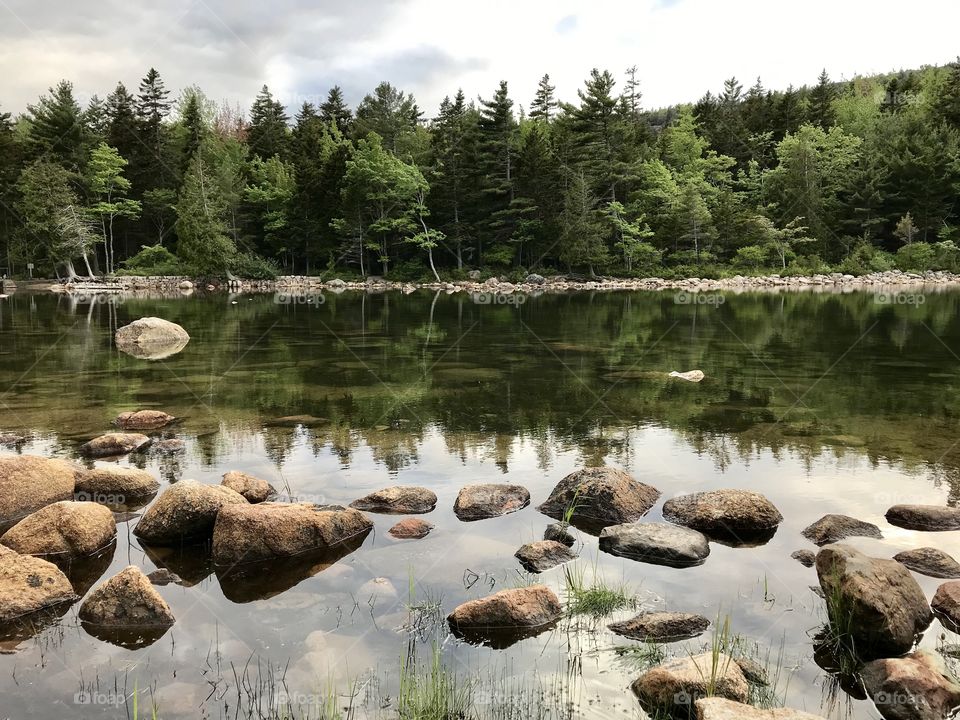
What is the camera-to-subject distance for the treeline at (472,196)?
6712 cm

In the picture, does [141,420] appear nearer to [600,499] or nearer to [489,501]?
[489,501]

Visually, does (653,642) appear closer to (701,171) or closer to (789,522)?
(789,522)

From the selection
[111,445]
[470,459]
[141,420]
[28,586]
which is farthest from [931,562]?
[141,420]

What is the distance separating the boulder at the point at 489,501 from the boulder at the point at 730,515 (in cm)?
192

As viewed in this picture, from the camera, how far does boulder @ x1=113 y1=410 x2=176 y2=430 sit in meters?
13.3

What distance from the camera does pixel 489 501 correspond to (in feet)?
30.4

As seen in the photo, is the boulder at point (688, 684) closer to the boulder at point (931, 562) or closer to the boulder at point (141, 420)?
the boulder at point (931, 562)

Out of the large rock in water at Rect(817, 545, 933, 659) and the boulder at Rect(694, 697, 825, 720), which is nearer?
the boulder at Rect(694, 697, 825, 720)

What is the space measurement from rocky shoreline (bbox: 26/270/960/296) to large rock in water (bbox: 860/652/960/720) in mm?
55651

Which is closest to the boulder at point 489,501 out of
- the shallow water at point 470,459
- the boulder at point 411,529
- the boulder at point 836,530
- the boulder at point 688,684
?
the shallow water at point 470,459

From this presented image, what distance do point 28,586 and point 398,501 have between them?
4.10 m

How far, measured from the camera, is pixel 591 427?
13633 mm

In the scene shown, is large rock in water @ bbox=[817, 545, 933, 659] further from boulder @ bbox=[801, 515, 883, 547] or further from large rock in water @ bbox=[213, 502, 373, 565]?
large rock in water @ bbox=[213, 502, 373, 565]

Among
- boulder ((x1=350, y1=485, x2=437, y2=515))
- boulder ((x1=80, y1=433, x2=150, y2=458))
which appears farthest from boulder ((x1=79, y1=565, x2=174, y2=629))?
boulder ((x1=80, y1=433, x2=150, y2=458))
